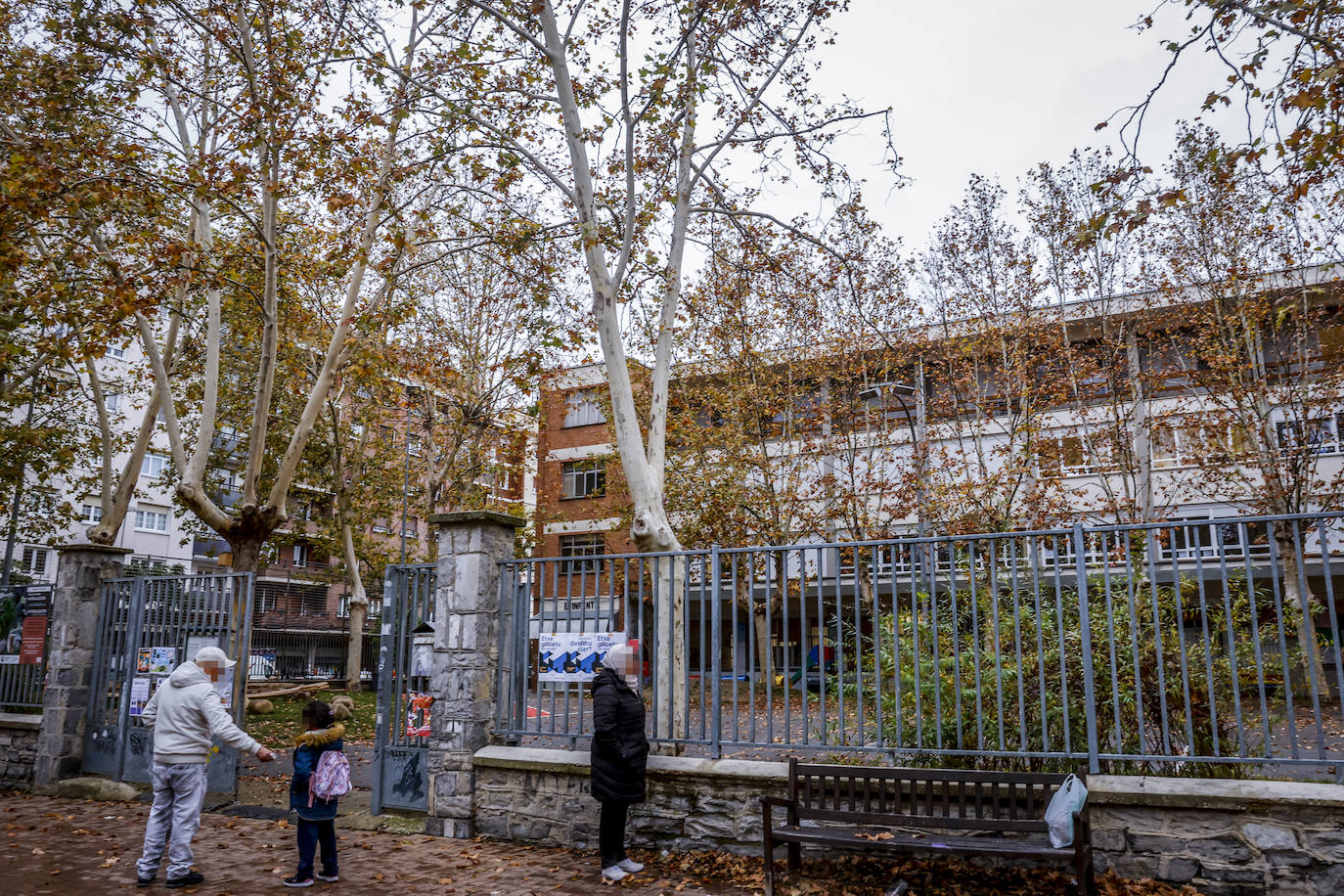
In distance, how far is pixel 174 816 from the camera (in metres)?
7.15

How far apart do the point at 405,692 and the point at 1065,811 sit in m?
6.06

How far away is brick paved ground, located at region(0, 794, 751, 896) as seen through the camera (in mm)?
6887

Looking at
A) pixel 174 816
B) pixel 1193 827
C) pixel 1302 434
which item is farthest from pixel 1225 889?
pixel 1302 434

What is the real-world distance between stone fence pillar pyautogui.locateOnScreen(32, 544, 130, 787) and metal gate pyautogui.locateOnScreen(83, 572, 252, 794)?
Result: 12 cm

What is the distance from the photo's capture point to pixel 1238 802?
18.9ft

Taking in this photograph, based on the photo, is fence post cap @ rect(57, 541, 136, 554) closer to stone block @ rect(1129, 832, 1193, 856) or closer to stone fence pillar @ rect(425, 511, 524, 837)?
stone fence pillar @ rect(425, 511, 524, 837)

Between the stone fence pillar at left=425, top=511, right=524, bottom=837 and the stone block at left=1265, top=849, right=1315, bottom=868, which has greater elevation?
the stone fence pillar at left=425, top=511, right=524, bottom=837

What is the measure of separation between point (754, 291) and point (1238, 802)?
1703 centimetres

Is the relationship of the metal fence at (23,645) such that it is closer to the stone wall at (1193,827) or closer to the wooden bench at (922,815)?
the stone wall at (1193,827)

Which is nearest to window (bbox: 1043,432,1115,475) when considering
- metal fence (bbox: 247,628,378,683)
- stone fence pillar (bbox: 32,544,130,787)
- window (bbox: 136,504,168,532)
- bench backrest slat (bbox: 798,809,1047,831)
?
bench backrest slat (bbox: 798,809,1047,831)

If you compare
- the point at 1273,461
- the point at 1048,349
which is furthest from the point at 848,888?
the point at 1048,349

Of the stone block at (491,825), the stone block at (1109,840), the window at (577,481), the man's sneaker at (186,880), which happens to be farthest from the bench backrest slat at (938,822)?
the window at (577,481)

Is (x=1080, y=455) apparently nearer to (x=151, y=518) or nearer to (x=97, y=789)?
(x=97, y=789)

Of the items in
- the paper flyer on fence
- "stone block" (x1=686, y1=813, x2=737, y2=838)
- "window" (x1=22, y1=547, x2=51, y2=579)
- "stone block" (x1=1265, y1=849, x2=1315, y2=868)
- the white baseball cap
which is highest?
"window" (x1=22, y1=547, x2=51, y2=579)
